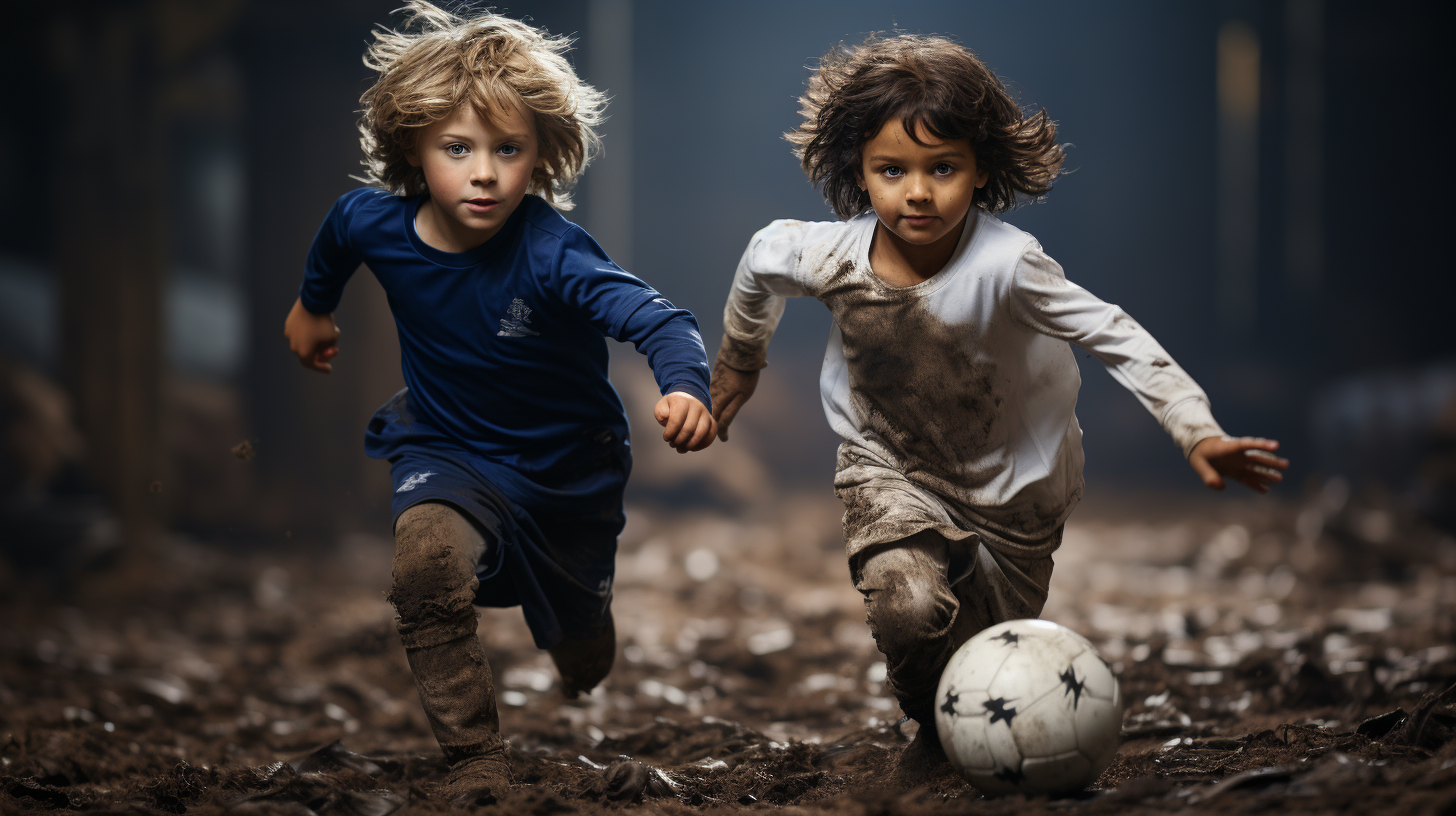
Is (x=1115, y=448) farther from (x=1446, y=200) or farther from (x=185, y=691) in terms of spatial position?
(x=185, y=691)

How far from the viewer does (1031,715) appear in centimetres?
204

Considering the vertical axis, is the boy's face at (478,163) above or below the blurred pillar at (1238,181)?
below

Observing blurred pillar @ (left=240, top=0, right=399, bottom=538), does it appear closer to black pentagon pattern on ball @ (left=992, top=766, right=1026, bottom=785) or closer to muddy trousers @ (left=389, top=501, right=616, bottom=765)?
muddy trousers @ (left=389, top=501, right=616, bottom=765)

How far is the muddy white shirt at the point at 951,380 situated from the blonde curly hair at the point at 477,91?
546 mm

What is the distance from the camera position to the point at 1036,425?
8.15ft

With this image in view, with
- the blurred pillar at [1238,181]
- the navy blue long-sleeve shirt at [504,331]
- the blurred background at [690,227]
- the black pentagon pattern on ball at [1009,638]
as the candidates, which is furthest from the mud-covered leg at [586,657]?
the blurred pillar at [1238,181]

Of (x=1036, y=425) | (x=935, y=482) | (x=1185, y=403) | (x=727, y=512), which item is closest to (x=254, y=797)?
(x=935, y=482)

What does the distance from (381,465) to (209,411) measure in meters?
1.35

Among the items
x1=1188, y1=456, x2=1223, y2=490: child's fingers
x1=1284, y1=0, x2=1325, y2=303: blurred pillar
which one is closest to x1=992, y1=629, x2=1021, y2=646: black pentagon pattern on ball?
x1=1188, y1=456, x2=1223, y2=490: child's fingers

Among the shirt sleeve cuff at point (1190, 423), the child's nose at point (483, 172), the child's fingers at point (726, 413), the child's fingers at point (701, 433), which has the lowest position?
the shirt sleeve cuff at point (1190, 423)

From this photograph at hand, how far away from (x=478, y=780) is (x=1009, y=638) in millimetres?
1102

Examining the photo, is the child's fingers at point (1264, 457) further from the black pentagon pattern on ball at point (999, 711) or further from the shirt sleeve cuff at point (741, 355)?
the shirt sleeve cuff at point (741, 355)

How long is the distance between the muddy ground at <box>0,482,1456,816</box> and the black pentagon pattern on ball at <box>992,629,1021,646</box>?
11.7 inches

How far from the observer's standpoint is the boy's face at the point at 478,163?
8.05 ft
